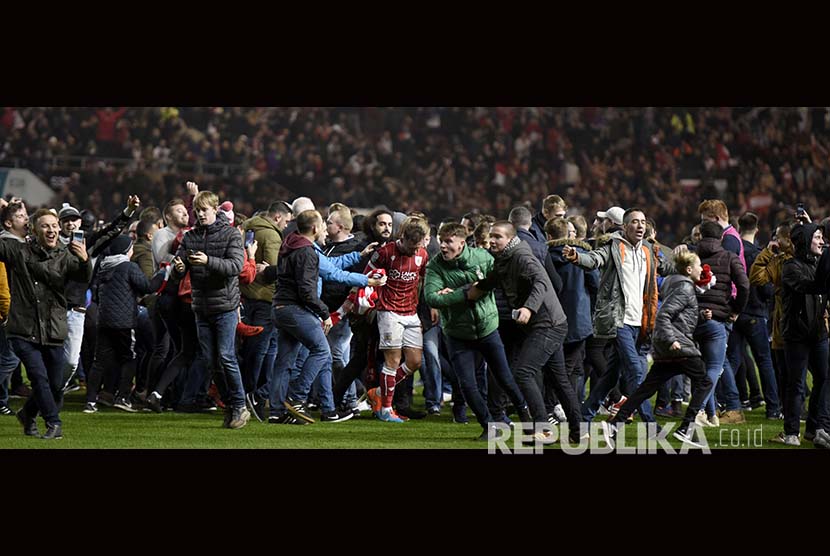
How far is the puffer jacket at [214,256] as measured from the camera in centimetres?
907

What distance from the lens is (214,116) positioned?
94.8ft

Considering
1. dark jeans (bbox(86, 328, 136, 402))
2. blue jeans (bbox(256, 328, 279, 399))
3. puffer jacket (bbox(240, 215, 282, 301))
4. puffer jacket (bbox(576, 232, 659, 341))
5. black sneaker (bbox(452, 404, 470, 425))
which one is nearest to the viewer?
puffer jacket (bbox(576, 232, 659, 341))

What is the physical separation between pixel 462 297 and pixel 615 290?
1626mm

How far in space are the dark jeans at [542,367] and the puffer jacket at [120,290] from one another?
3725mm

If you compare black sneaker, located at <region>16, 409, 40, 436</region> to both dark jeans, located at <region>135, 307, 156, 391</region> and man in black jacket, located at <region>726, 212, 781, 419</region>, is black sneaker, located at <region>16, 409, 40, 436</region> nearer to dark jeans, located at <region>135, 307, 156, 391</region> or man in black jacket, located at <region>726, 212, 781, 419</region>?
dark jeans, located at <region>135, 307, 156, 391</region>

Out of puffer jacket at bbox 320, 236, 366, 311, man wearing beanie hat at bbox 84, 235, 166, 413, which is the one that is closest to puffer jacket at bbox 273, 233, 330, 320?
puffer jacket at bbox 320, 236, 366, 311

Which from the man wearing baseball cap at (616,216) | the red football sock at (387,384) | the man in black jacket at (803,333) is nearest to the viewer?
the man in black jacket at (803,333)

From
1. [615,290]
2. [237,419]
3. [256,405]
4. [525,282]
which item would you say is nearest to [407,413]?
[256,405]

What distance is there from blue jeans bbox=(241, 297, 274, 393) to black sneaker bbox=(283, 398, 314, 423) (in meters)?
0.78

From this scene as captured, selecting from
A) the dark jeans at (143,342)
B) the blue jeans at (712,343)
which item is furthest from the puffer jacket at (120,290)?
the blue jeans at (712,343)

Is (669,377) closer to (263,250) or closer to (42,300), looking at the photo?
(263,250)

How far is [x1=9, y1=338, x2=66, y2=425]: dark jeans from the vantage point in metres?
8.40

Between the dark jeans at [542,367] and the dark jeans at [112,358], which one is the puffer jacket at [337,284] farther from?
the dark jeans at [542,367]

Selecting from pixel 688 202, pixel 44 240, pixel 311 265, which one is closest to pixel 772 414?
pixel 311 265
